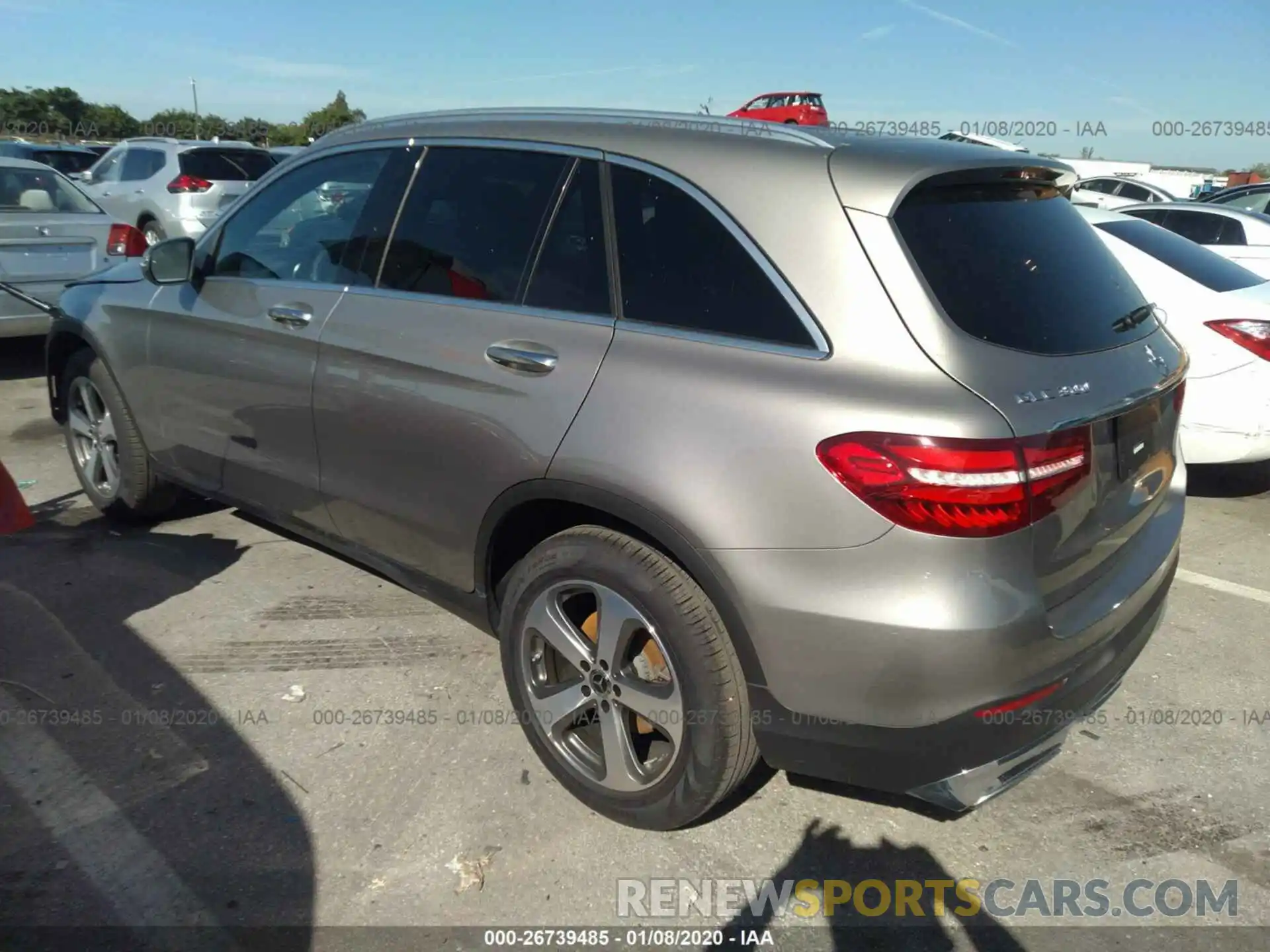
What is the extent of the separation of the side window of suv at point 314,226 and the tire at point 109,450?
3.11ft

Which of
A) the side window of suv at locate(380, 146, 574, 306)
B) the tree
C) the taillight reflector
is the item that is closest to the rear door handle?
the side window of suv at locate(380, 146, 574, 306)

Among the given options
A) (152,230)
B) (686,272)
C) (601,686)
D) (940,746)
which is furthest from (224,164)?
(940,746)

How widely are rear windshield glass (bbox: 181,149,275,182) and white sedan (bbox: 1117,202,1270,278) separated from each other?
428 inches

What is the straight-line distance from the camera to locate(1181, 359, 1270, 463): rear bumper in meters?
4.91

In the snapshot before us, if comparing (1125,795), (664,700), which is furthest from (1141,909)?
(664,700)

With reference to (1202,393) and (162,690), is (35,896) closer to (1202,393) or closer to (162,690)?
(162,690)

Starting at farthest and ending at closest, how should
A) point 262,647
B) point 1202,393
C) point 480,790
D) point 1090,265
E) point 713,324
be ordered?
point 1202,393 → point 262,647 → point 480,790 → point 1090,265 → point 713,324

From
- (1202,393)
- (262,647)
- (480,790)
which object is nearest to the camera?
(480,790)

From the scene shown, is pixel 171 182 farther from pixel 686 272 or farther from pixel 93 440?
pixel 686 272

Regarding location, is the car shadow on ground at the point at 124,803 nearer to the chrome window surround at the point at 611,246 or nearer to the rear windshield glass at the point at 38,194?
the chrome window surround at the point at 611,246

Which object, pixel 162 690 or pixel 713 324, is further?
pixel 162 690

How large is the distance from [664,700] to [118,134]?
5034cm

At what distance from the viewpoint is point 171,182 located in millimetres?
12805

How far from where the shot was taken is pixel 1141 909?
2.46 metres
